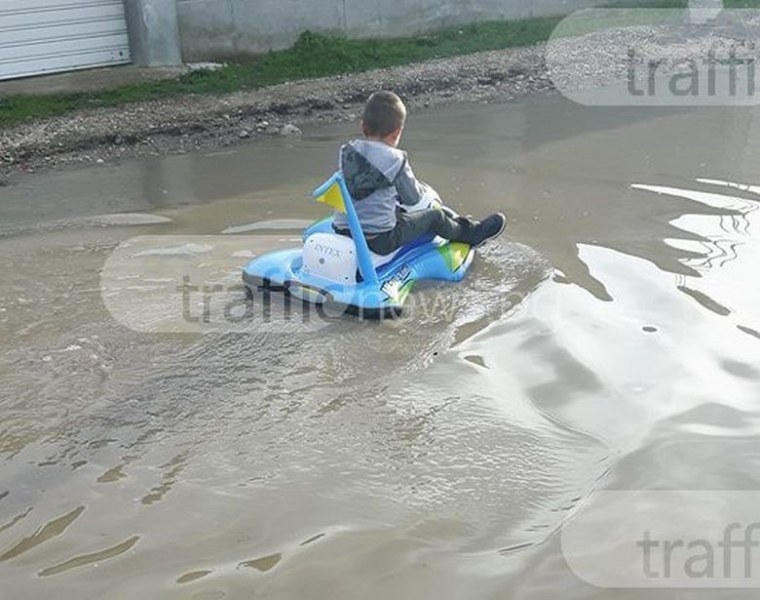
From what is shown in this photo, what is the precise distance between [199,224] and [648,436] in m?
3.94

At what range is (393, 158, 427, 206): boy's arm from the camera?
5.64 meters

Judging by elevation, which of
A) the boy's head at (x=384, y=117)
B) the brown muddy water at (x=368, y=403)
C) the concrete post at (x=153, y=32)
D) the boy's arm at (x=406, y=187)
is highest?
the concrete post at (x=153, y=32)

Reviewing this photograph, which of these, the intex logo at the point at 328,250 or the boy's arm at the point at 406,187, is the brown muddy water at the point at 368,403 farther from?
the boy's arm at the point at 406,187

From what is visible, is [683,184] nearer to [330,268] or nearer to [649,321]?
[649,321]

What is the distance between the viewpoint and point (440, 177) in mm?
8156

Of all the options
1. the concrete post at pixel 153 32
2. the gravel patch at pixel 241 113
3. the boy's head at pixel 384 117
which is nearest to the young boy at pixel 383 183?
the boy's head at pixel 384 117

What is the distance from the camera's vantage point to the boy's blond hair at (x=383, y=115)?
5.47 metres

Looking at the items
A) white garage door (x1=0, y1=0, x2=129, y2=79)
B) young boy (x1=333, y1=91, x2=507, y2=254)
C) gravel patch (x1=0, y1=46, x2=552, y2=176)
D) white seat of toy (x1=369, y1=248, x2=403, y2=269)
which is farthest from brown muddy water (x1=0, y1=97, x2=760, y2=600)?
white garage door (x1=0, y1=0, x2=129, y2=79)

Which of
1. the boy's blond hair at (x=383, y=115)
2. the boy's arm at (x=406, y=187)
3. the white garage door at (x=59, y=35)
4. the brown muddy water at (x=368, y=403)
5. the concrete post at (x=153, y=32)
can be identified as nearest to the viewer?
the brown muddy water at (x=368, y=403)

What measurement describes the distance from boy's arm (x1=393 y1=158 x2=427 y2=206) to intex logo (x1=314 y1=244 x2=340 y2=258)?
0.52m

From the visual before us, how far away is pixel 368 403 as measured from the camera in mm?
4645

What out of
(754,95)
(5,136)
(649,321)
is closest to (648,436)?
(649,321)

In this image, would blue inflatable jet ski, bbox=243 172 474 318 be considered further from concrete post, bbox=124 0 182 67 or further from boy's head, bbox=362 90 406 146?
concrete post, bbox=124 0 182 67

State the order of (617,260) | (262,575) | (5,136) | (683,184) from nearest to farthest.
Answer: (262,575)
(617,260)
(683,184)
(5,136)
